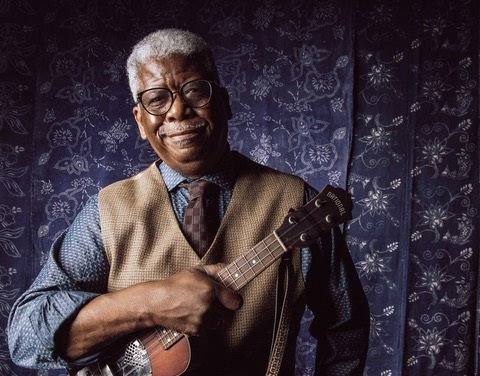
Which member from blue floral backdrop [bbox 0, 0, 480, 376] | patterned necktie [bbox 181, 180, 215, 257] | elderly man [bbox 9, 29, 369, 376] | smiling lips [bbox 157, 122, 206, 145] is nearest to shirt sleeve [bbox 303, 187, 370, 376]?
elderly man [bbox 9, 29, 369, 376]

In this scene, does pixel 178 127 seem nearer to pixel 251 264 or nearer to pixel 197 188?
pixel 197 188

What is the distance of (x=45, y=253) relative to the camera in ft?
6.52

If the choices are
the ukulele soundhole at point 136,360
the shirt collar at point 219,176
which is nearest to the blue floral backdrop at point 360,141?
the shirt collar at point 219,176

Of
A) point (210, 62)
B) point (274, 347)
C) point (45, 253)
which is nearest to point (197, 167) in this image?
point (210, 62)

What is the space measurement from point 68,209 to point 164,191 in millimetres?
928

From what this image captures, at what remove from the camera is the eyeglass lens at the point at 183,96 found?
1144 mm

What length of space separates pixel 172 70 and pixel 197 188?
0.28 meters

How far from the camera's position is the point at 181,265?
1130 millimetres

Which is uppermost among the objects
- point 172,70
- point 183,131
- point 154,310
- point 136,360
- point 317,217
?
point 172,70

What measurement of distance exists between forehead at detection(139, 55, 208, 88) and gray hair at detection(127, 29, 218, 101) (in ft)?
0.04

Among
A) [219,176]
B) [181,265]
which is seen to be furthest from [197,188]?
[181,265]

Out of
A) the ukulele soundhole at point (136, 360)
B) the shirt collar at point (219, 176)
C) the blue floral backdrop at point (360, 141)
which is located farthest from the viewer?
the blue floral backdrop at point (360, 141)

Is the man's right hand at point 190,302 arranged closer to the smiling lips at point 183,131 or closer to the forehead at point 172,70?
the smiling lips at point 183,131

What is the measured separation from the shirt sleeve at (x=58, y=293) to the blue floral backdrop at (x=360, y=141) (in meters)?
0.87
